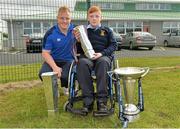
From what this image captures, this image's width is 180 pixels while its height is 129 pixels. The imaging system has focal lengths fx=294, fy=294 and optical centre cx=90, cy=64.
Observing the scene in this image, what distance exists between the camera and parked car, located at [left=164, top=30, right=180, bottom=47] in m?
24.9

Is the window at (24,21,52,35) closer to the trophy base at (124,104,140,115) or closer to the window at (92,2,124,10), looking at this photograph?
the window at (92,2,124,10)

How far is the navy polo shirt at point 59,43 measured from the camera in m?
4.80

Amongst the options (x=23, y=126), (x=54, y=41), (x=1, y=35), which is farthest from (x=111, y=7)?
(x=23, y=126)

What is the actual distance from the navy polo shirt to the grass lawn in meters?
0.79

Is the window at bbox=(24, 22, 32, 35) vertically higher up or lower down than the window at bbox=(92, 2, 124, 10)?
lower down

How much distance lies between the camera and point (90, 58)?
13.9ft

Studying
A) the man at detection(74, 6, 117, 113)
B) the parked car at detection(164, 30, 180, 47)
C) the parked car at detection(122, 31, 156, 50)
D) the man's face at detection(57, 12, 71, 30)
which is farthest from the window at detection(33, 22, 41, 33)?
the parked car at detection(164, 30, 180, 47)

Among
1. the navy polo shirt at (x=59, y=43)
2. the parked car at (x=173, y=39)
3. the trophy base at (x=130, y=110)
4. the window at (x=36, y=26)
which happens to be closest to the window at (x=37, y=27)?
the window at (x=36, y=26)

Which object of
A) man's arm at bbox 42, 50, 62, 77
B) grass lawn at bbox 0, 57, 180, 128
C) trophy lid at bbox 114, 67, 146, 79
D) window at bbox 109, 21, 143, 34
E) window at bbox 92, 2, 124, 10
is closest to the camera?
trophy lid at bbox 114, 67, 146, 79

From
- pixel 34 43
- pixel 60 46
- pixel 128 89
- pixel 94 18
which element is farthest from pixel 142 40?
pixel 128 89

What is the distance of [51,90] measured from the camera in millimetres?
4082

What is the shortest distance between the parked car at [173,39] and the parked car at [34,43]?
19.2 m

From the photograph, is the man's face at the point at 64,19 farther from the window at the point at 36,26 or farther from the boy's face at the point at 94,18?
the window at the point at 36,26

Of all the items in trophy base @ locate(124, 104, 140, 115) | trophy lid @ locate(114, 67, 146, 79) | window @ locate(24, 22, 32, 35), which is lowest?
trophy base @ locate(124, 104, 140, 115)
